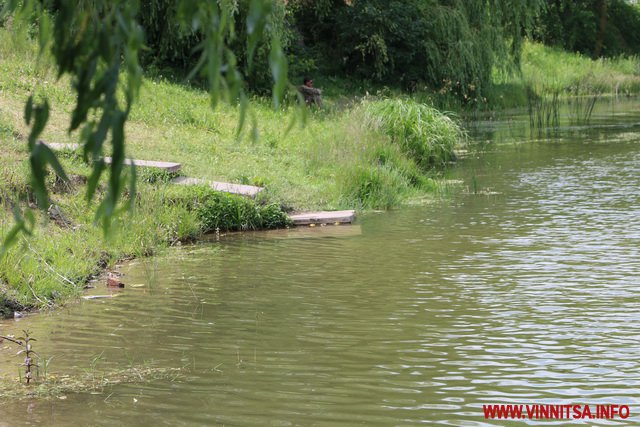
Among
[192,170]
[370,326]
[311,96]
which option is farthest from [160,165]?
[311,96]

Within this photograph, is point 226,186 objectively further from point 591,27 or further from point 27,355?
point 591,27

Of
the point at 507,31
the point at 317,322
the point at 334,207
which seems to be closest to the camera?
the point at 317,322

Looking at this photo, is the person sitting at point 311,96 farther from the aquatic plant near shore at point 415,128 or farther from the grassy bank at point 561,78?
the grassy bank at point 561,78

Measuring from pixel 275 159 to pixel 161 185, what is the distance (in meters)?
3.54

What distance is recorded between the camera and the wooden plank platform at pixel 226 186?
13.5 m

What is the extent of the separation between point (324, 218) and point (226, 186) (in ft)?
4.56

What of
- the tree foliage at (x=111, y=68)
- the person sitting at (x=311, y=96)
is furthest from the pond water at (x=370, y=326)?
the person sitting at (x=311, y=96)

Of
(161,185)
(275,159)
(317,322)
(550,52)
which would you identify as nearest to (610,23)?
(550,52)

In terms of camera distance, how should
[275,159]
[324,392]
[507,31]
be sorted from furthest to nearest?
1. [507,31]
2. [275,159]
3. [324,392]

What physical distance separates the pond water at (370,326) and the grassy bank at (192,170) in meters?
0.44

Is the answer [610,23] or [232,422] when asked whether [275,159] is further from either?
[610,23]

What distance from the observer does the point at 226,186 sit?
1366 centimetres

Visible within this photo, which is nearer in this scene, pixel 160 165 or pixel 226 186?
pixel 226 186

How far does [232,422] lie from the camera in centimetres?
631
